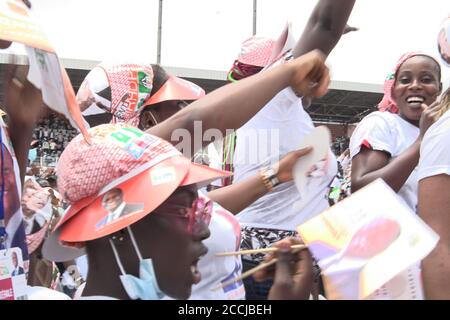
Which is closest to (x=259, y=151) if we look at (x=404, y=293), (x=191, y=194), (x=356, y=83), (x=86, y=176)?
(x=191, y=194)

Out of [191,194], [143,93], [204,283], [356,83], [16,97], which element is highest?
[16,97]

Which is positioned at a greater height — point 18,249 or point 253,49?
point 253,49

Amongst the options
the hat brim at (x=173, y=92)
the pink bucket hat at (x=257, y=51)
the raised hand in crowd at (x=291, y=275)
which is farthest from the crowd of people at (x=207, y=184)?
the pink bucket hat at (x=257, y=51)

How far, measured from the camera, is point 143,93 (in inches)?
107

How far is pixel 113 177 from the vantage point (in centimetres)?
139

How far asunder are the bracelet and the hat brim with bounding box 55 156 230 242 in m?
0.58

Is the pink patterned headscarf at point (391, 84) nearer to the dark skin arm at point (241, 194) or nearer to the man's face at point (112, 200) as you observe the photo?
the dark skin arm at point (241, 194)

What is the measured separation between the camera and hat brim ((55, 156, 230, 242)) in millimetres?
1317

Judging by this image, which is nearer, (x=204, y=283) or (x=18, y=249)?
(x=18, y=249)

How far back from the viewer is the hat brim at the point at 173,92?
9.00 ft

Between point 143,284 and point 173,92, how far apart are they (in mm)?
1564

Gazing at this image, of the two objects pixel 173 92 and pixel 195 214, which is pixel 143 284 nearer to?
pixel 195 214
